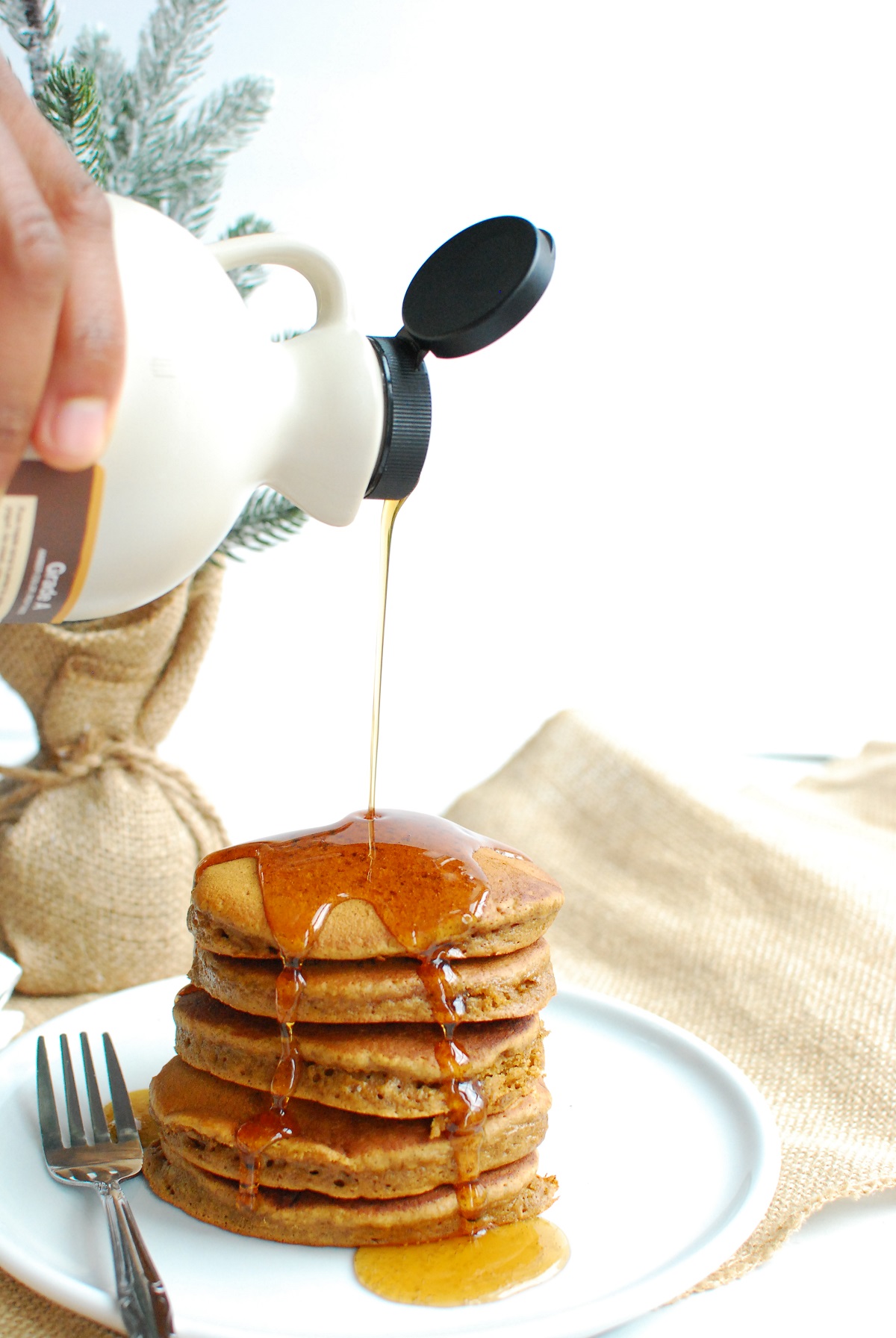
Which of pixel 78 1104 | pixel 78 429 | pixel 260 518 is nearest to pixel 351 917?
pixel 78 1104

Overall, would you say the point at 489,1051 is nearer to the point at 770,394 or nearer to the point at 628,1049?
the point at 628,1049

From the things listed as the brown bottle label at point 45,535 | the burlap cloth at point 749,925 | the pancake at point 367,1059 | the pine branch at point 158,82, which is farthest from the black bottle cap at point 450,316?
the burlap cloth at point 749,925

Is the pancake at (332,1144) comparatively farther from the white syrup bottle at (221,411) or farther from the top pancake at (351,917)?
the white syrup bottle at (221,411)

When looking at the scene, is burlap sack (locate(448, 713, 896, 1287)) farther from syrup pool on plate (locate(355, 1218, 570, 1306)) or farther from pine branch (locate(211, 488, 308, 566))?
pine branch (locate(211, 488, 308, 566))

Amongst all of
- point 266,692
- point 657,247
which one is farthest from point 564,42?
point 266,692

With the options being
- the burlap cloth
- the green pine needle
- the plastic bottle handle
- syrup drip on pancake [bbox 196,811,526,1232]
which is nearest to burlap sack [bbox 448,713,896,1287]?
the burlap cloth

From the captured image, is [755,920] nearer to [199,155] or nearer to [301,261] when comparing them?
[301,261]

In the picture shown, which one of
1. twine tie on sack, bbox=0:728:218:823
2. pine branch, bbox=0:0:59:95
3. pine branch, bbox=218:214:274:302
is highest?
pine branch, bbox=0:0:59:95
